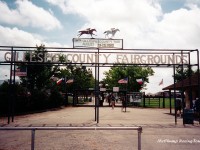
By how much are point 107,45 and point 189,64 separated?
5.35 metres

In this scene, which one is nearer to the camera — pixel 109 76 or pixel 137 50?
pixel 137 50

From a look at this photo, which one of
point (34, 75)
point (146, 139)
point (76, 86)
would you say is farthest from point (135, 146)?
point (76, 86)

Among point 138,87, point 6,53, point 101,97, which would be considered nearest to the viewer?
point 6,53

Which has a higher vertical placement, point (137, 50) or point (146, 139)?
→ point (137, 50)

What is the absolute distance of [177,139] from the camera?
33.2 feet

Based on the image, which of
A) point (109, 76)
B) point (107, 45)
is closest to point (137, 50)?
point (107, 45)

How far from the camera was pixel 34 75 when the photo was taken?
34781 millimetres

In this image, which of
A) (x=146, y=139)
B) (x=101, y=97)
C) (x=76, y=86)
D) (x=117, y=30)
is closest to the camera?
(x=146, y=139)

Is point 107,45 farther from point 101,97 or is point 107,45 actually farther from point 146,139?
point 101,97

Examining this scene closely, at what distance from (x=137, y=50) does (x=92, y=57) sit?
2856 millimetres

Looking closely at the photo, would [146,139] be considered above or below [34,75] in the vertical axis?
below

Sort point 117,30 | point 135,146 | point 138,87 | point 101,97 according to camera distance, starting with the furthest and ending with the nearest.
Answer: point 138,87 → point 101,97 → point 117,30 → point 135,146

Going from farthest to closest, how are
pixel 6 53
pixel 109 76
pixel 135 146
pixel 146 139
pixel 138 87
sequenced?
pixel 109 76 → pixel 138 87 → pixel 6 53 → pixel 146 139 → pixel 135 146

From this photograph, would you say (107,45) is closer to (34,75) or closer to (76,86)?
(34,75)
